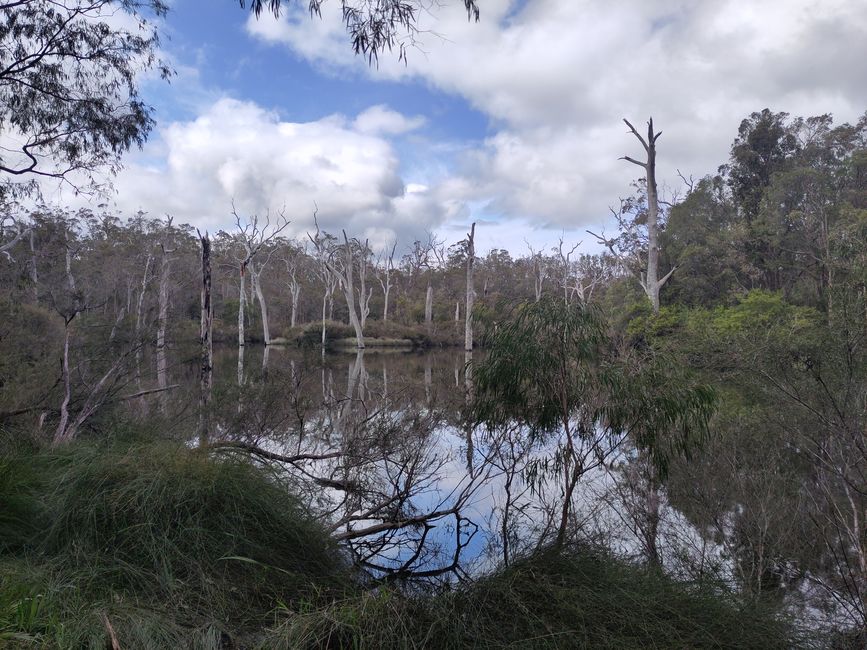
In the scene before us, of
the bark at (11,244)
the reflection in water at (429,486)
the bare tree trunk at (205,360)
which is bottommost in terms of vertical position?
the reflection in water at (429,486)

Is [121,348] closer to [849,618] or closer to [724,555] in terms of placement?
[724,555]

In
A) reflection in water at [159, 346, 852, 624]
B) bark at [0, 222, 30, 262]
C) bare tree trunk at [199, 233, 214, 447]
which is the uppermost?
bark at [0, 222, 30, 262]

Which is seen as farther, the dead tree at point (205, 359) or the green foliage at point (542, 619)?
the dead tree at point (205, 359)

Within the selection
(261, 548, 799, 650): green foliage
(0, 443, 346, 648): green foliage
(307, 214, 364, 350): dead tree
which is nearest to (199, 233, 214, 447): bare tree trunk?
(0, 443, 346, 648): green foliage

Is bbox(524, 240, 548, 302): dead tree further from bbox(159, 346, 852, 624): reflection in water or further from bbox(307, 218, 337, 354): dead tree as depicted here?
bbox(159, 346, 852, 624): reflection in water

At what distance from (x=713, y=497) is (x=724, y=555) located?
0.57m

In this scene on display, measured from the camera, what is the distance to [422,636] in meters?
2.95

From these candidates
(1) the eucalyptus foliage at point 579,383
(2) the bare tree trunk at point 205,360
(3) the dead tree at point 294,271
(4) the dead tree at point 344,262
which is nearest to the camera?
(1) the eucalyptus foliage at point 579,383

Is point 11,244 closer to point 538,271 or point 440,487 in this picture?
point 440,487

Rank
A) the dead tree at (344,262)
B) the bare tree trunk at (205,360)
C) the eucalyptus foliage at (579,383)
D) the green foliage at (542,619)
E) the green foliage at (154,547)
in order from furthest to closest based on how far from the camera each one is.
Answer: the dead tree at (344,262), the bare tree trunk at (205,360), the eucalyptus foliage at (579,383), the green foliage at (542,619), the green foliage at (154,547)

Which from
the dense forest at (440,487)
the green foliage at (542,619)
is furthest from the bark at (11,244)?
the green foliage at (542,619)

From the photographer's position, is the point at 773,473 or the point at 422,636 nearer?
the point at 422,636

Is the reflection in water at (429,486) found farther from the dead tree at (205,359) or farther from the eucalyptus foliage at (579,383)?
the eucalyptus foliage at (579,383)

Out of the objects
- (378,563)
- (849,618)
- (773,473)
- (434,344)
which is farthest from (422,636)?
(434,344)
